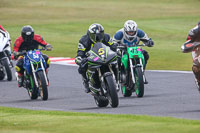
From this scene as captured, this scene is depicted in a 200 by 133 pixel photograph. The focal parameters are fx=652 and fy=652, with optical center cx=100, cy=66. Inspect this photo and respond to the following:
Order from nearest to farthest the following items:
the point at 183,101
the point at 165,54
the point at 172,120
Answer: the point at 172,120 < the point at 183,101 < the point at 165,54

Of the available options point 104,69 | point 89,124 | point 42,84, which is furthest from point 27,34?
point 89,124

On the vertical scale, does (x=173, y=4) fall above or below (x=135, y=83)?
below

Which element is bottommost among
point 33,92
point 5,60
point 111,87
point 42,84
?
point 5,60

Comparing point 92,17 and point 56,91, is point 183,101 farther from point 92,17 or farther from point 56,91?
point 92,17

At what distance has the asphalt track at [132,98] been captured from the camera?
38.4 ft

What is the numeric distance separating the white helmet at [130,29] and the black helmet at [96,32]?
188 cm

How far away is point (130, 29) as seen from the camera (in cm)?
1430

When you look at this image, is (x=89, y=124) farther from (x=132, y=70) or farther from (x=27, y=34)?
(x=27, y=34)

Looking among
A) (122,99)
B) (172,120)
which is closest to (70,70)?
(122,99)

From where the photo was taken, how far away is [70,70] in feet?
66.0

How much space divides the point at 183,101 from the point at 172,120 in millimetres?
3420

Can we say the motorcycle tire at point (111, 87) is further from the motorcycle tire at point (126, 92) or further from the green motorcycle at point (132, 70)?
the motorcycle tire at point (126, 92)

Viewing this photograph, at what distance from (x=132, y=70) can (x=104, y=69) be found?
209 centimetres

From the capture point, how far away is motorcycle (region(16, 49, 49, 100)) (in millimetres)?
13789
